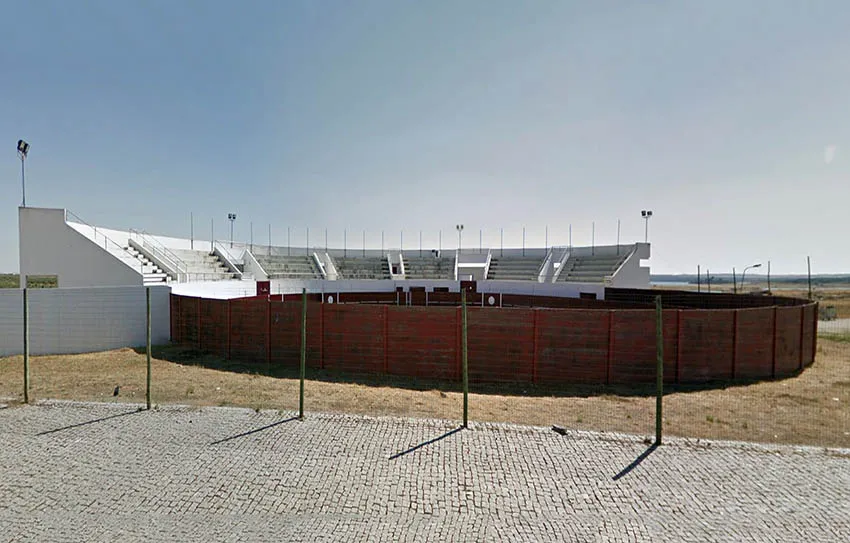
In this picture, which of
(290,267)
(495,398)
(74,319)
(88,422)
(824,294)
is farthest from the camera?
(824,294)

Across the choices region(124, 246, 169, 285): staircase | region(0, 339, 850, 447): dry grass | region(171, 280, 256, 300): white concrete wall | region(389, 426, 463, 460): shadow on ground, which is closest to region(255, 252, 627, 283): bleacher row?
region(171, 280, 256, 300): white concrete wall

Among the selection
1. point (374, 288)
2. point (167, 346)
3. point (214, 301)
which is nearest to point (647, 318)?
point (214, 301)

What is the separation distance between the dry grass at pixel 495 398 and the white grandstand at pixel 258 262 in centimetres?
714

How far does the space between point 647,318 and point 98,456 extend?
1118 centimetres

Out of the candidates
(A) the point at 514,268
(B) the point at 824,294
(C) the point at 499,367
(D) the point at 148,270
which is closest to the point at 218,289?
(D) the point at 148,270

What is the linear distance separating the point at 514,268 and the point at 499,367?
88.9 feet

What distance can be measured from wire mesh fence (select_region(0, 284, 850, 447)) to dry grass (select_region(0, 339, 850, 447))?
5 cm

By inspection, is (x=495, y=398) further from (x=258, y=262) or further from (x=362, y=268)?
(x=362, y=268)

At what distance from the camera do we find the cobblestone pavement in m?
3.68

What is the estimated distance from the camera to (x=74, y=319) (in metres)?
12.6

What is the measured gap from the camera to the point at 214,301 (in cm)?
1229

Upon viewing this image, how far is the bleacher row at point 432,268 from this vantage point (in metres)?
31.0

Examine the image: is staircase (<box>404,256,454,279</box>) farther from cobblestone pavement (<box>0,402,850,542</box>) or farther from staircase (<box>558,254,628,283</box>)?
cobblestone pavement (<box>0,402,850,542</box>)

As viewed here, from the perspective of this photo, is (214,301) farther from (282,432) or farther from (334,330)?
(282,432)
